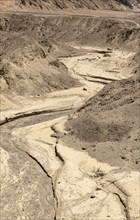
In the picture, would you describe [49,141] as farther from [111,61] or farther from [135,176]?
[111,61]

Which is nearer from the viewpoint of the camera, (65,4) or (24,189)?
(24,189)

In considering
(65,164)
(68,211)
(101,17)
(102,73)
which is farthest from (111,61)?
(68,211)

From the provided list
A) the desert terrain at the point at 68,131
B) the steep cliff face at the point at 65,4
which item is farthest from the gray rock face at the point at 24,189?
the steep cliff face at the point at 65,4

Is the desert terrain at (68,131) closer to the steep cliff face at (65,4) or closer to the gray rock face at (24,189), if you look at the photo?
the gray rock face at (24,189)

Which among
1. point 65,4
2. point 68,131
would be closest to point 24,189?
point 68,131

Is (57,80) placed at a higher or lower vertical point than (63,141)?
lower

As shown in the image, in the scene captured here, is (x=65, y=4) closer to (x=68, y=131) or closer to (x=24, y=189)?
(x=68, y=131)

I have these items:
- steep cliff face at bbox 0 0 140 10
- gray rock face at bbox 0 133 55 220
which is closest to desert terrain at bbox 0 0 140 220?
gray rock face at bbox 0 133 55 220

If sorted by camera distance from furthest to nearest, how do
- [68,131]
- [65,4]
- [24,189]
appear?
[65,4], [68,131], [24,189]

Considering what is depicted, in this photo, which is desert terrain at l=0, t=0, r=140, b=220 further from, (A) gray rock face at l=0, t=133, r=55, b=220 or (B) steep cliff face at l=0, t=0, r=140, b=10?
(B) steep cliff face at l=0, t=0, r=140, b=10
